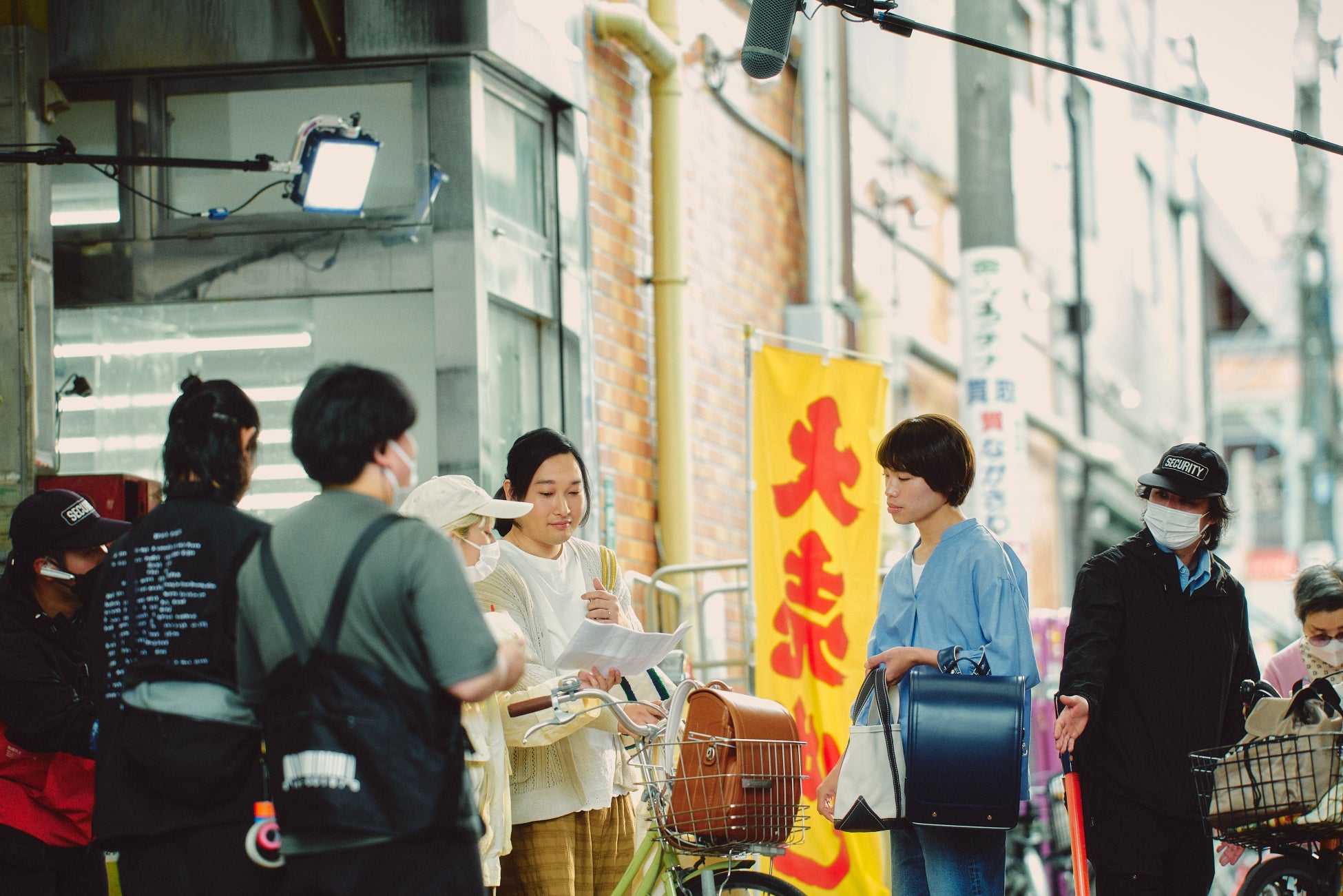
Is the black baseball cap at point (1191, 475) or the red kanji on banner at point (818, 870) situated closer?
the black baseball cap at point (1191, 475)

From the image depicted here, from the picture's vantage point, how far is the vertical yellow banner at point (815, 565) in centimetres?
785

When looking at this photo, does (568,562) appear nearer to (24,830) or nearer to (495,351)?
(24,830)

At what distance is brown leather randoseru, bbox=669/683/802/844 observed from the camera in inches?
179

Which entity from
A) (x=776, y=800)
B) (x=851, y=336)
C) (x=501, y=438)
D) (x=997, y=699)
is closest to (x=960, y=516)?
(x=997, y=699)

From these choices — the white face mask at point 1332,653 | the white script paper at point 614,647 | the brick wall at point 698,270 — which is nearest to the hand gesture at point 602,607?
the white script paper at point 614,647

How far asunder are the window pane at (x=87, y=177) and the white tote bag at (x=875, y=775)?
4.65 m

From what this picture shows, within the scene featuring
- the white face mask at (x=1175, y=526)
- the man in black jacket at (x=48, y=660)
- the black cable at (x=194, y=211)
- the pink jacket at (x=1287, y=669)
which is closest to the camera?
the man in black jacket at (x=48, y=660)

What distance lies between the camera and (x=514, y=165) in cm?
801

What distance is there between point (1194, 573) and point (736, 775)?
6.07 ft

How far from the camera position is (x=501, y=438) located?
774 cm

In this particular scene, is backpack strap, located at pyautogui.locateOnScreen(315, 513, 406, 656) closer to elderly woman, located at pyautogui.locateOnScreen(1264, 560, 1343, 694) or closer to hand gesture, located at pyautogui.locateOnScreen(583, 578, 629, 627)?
hand gesture, located at pyautogui.locateOnScreen(583, 578, 629, 627)

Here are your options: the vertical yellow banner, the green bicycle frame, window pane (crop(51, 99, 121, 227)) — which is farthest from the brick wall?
the green bicycle frame

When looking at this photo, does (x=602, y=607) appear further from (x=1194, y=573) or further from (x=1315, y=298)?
(x=1315, y=298)

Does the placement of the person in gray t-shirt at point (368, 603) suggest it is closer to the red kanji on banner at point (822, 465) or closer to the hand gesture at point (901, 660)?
the hand gesture at point (901, 660)
